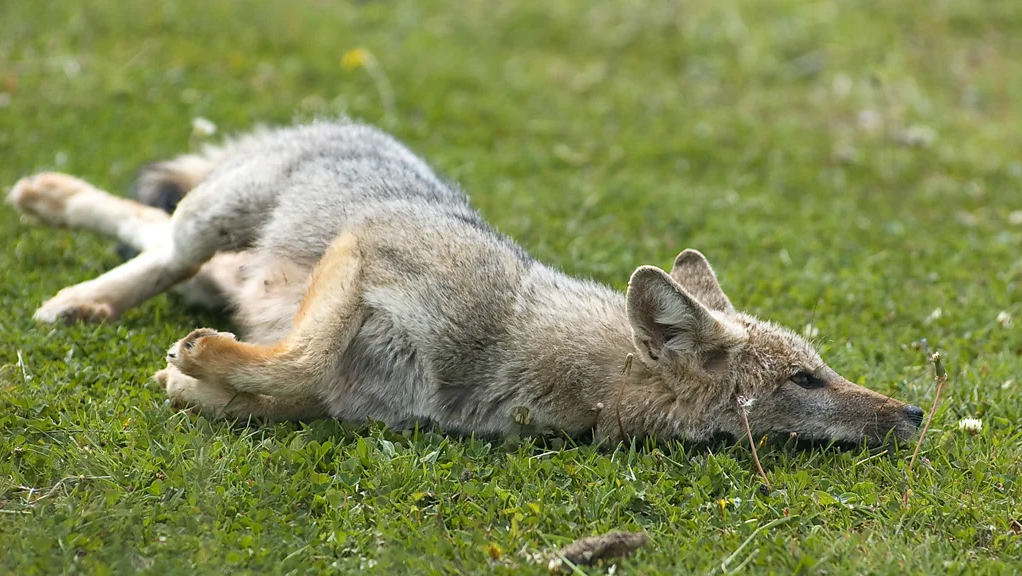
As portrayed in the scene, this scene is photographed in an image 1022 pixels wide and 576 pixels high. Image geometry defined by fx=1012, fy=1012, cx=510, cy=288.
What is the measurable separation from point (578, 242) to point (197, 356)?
379 centimetres

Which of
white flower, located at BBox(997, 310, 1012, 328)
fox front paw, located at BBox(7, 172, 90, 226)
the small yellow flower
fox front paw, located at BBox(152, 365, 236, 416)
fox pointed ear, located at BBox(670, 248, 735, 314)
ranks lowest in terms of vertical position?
fox front paw, located at BBox(152, 365, 236, 416)

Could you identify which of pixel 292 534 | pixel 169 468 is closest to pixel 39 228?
pixel 169 468

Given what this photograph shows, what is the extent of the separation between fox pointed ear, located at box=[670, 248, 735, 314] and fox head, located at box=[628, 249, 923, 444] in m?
0.47

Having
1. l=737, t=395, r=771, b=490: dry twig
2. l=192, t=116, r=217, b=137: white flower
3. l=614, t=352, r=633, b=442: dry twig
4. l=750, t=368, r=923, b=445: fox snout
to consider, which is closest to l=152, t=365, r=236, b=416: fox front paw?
l=614, t=352, r=633, b=442: dry twig

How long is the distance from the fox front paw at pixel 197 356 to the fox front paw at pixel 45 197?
2.65 m

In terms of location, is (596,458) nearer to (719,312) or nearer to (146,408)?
(719,312)

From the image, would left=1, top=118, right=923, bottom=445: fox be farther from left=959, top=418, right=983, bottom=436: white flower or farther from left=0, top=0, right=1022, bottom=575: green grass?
left=959, top=418, right=983, bottom=436: white flower

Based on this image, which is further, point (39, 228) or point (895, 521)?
point (39, 228)

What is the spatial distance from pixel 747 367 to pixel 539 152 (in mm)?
5251

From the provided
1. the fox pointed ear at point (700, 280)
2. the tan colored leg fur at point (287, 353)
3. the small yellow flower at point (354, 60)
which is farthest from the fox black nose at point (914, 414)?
the small yellow flower at point (354, 60)

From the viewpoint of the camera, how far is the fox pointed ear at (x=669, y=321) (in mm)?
4625

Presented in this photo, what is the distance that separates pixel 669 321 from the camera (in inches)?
186

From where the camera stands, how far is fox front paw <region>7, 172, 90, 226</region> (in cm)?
657

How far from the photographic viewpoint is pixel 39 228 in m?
6.89
